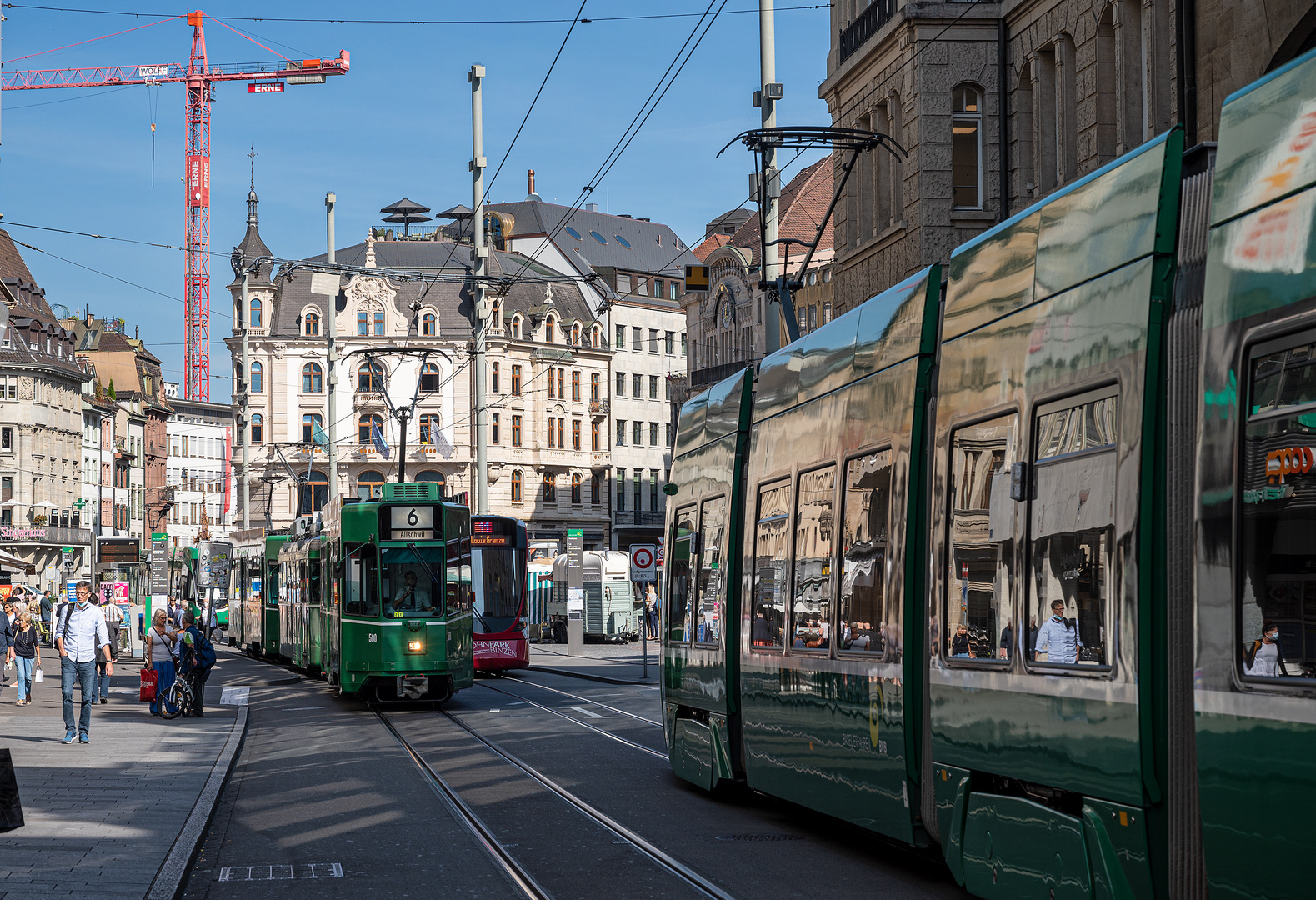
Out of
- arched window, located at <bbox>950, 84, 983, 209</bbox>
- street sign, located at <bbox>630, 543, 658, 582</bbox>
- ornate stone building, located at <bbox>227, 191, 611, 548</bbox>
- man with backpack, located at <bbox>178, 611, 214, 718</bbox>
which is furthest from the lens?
ornate stone building, located at <bbox>227, 191, 611, 548</bbox>

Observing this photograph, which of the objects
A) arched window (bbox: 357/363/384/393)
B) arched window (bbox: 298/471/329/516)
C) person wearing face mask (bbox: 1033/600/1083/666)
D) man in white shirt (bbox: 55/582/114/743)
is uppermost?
arched window (bbox: 357/363/384/393)

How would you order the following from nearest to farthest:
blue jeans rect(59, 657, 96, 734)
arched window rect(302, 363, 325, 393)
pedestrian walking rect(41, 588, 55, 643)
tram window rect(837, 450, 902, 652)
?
tram window rect(837, 450, 902, 652), blue jeans rect(59, 657, 96, 734), pedestrian walking rect(41, 588, 55, 643), arched window rect(302, 363, 325, 393)

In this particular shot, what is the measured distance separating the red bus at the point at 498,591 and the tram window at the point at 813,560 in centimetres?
2369

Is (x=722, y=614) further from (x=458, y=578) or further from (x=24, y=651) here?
(x=24, y=651)

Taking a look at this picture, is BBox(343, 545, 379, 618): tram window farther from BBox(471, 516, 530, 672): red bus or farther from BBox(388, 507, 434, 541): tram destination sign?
BBox(471, 516, 530, 672): red bus

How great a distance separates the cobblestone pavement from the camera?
9617mm

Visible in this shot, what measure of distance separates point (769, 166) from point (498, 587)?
13405mm

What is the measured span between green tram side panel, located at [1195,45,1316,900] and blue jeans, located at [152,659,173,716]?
66.6 feet

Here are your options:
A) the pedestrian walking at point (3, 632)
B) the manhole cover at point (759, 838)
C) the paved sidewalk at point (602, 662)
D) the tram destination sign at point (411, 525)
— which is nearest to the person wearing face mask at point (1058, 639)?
the manhole cover at point (759, 838)

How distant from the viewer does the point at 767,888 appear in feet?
29.6

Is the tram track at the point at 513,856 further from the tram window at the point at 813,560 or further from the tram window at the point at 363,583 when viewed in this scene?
the tram window at the point at 363,583

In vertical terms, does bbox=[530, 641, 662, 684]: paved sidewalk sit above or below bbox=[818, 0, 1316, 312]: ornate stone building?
below

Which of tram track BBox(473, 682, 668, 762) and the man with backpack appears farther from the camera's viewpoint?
the man with backpack

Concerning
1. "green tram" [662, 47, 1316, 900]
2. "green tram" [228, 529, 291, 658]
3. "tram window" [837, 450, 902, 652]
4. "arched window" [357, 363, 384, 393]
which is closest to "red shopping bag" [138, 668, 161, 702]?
"green tram" [228, 529, 291, 658]
